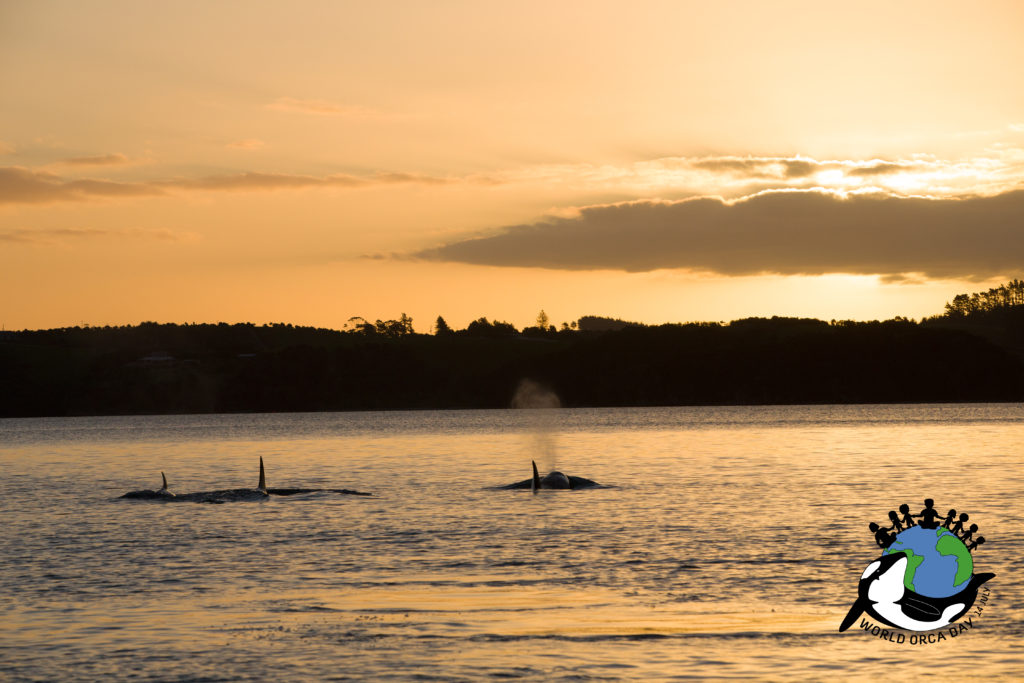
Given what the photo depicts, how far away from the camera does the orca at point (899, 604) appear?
803 inches

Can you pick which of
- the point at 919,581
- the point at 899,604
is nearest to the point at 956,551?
the point at 899,604

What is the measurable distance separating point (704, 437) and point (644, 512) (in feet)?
278

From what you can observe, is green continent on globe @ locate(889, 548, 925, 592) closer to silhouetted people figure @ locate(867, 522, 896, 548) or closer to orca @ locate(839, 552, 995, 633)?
orca @ locate(839, 552, 995, 633)

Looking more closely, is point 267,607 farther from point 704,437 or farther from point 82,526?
point 704,437

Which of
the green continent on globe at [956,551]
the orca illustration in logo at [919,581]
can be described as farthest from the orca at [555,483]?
the green continent on globe at [956,551]

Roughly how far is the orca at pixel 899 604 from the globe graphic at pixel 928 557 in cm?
16

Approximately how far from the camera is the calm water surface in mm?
20609

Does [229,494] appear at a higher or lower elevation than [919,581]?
lower

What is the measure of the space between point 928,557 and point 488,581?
41.5 ft

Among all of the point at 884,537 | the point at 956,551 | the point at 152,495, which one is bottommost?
→ the point at 152,495

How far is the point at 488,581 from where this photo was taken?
28922mm

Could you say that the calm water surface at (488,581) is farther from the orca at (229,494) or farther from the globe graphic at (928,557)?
the orca at (229,494)

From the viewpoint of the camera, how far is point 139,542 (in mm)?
39312

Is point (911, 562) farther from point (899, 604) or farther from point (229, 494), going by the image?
point (229, 494)
